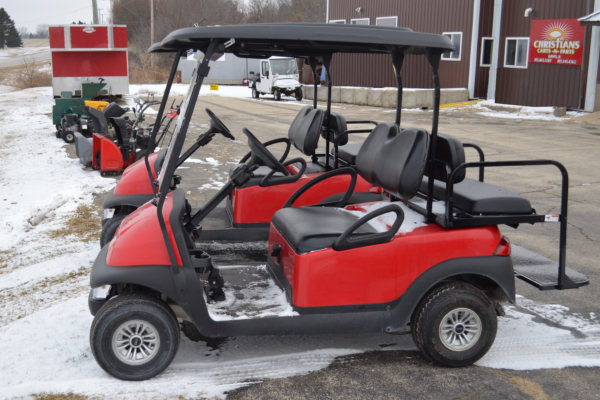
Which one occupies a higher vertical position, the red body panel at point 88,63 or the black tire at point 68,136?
the red body panel at point 88,63

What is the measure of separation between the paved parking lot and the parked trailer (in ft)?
8.90

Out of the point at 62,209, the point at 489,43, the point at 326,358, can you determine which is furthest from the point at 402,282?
the point at 489,43

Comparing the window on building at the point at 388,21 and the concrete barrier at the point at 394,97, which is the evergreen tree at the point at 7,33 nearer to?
the window on building at the point at 388,21

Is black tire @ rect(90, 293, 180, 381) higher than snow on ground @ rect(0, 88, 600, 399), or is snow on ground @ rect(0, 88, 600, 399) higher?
black tire @ rect(90, 293, 180, 381)

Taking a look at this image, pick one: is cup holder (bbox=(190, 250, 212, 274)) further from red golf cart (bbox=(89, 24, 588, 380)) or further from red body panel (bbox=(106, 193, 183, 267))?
red body panel (bbox=(106, 193, 183, 267))

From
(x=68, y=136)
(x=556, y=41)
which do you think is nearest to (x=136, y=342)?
(x=68, y=136)

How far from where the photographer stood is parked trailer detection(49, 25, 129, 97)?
15172mm

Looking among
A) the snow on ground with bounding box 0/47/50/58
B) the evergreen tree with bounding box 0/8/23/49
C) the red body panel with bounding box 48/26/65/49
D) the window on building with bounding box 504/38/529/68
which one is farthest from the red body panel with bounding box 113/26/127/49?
the evergreen tree with bounding box 0/8/23/49

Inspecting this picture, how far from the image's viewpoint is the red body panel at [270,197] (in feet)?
15.8

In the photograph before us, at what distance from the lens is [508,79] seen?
19.8m

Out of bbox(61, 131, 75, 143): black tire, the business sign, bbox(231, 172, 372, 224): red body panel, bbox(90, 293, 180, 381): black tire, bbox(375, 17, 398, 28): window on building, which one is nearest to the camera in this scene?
bbox(90, 293, 180, 381): black tire

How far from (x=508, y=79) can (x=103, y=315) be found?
761 inches

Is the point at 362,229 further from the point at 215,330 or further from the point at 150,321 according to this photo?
the point at 150,321

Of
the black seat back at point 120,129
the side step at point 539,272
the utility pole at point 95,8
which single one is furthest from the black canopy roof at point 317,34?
the utility pole at point 95,8
